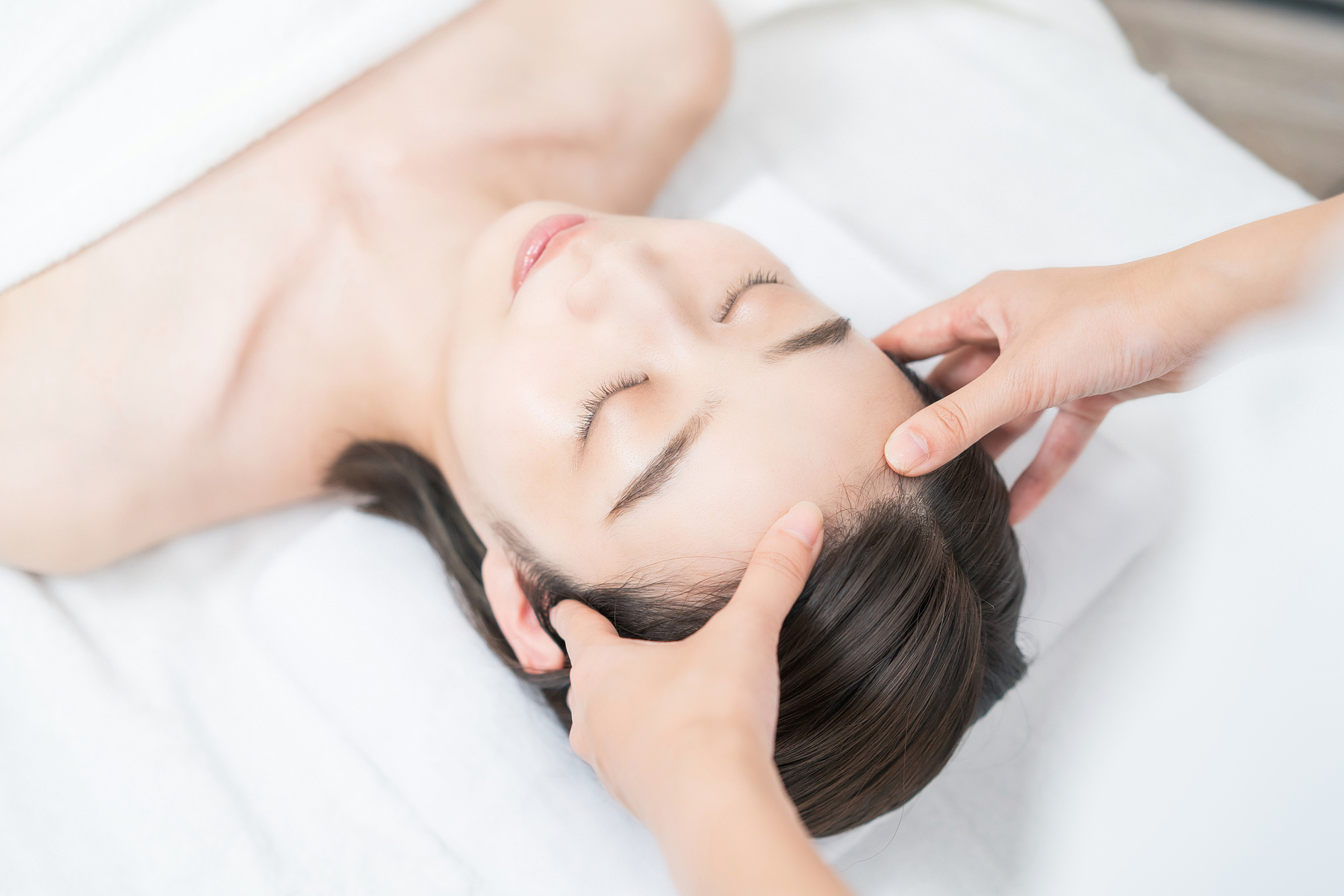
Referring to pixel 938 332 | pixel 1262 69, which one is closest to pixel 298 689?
pixel 938 332

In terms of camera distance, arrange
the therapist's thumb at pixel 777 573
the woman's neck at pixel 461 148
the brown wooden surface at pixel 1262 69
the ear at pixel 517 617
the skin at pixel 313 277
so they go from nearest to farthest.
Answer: the therapist's thumb at pixel 777 573, the ear at pixel 517 617, the skin at pixel 313 277, the woman's neck at pixel 461 148, the brown wooden surface at pixel 1262 69

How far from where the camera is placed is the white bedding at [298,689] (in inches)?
43.4

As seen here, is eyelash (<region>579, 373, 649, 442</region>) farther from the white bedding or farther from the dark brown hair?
the white bedding

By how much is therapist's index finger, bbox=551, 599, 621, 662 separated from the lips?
1.37ft

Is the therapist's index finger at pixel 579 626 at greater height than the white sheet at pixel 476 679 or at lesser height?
greater

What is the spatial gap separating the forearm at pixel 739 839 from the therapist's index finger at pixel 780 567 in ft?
0.44

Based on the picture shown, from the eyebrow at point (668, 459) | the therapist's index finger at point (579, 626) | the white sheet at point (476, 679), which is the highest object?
the eyebrow at point (668, 459)

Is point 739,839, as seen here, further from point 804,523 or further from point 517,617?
point 517,617

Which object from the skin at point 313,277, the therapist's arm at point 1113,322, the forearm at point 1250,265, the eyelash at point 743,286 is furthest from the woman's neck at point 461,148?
the forearm at point 1250,265

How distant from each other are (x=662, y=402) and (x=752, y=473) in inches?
5.1

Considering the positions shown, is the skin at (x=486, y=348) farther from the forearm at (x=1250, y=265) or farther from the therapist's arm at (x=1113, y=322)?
the forearm at (x=1250, y=265)

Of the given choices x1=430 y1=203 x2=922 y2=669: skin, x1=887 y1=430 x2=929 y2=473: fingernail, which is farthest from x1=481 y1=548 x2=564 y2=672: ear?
x1=887 y1=430 x2=929 y2=473: fingernail

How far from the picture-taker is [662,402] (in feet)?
2.89

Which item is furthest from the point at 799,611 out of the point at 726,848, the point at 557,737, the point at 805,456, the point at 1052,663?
the point at 1052,663
